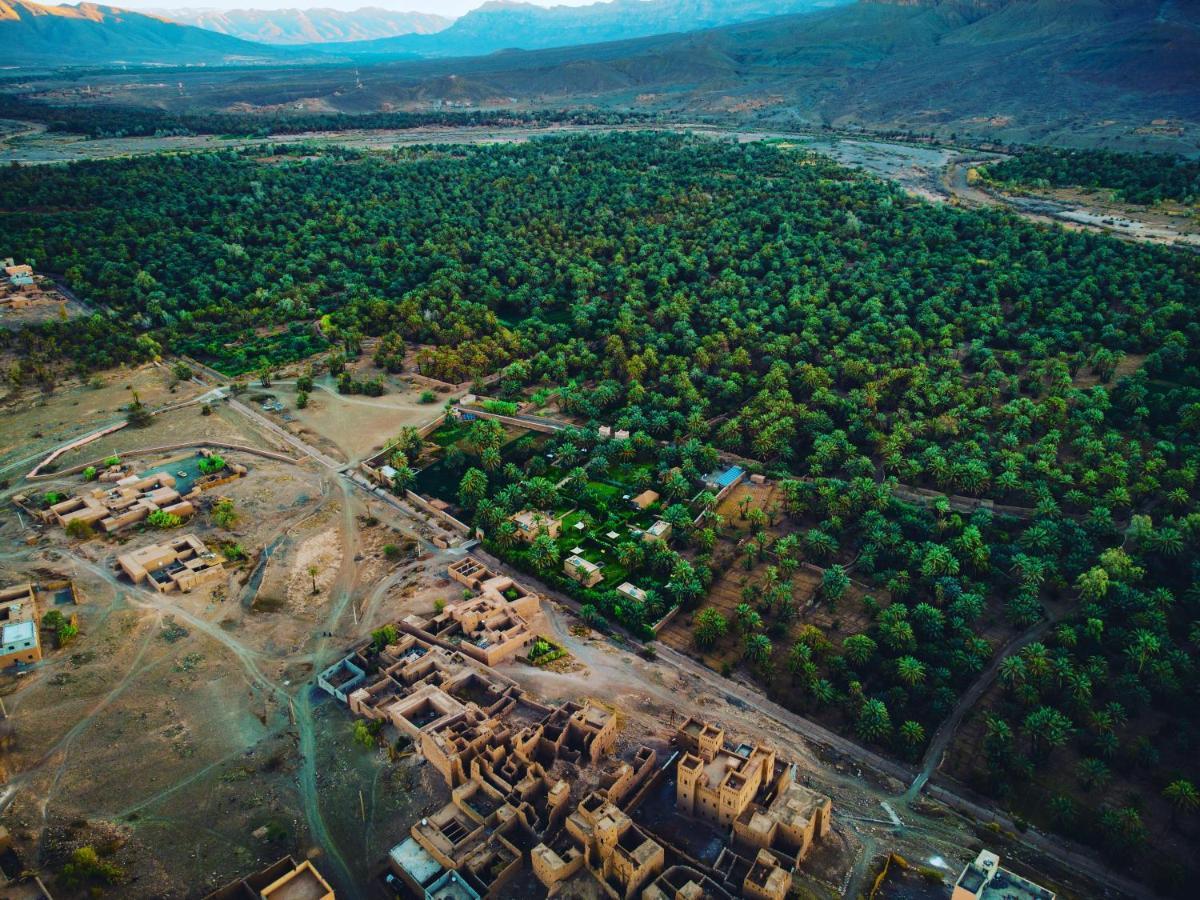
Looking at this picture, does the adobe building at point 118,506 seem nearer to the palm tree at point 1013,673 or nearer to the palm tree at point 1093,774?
the palm tree at point 1013,673

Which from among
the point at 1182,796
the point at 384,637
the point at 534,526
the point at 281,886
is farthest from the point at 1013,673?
the point at 281,886

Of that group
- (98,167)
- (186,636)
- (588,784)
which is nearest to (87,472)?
(186,636)

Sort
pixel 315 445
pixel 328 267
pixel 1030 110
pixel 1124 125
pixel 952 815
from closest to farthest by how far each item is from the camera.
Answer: pixel 952 815, pixel 315 445, pixel 328 267, pixel 1124 125, pixel 1030 110

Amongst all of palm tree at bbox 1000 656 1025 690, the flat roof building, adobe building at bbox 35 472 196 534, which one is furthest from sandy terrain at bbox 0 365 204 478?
palm tree at bbox 1000 656 1025 690

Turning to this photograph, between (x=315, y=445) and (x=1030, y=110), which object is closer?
(x=315, y=445)

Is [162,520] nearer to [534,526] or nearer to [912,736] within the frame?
[534,526]

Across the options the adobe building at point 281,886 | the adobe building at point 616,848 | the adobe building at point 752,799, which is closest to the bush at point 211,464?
the adobe building at point 281,886

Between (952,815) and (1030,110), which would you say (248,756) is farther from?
(1030,110)
